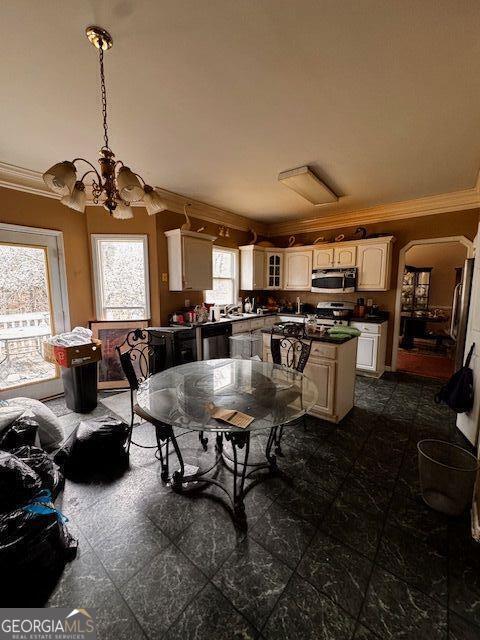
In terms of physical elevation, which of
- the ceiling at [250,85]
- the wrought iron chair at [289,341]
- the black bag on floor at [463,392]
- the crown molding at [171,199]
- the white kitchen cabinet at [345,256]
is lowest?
the black bag on floor at [463,392]

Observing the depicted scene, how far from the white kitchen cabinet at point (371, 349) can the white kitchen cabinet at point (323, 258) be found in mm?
1243

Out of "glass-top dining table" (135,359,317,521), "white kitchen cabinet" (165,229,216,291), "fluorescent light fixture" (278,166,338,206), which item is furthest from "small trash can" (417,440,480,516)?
"white kitchen cabinet" (165,229,216,291)

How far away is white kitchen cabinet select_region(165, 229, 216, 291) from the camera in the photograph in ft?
12.3

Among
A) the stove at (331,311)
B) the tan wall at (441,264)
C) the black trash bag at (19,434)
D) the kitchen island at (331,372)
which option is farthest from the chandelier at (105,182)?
the tan wall at (441,264)

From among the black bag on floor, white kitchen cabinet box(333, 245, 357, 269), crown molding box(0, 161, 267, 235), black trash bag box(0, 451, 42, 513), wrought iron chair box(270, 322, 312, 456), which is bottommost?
black trash bag box(0, 451, 42, 513)

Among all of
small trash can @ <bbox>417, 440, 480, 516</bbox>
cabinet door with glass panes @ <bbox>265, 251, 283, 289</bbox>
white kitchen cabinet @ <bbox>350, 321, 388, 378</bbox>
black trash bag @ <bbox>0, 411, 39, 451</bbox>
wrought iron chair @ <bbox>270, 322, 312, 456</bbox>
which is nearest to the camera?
small trash can @ <bbox>417, 440, 480, 516</bbox>

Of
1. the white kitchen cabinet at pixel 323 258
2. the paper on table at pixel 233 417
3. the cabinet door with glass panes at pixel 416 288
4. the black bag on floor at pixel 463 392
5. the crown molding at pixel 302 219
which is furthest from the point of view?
the cabinet door with glass panes at pixel 416 288

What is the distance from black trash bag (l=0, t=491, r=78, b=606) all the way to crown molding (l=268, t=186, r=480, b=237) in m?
5.06

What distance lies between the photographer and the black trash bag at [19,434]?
72.4 inches

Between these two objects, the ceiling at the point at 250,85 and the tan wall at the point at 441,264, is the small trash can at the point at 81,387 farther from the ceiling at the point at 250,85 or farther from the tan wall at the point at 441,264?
the tan wall at the point at 441,264

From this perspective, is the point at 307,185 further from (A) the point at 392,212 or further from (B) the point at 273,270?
(B) the point at 273,270

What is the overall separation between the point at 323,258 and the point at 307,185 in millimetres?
1823

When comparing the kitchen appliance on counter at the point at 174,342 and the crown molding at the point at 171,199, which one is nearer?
the crown molding at the point at 171,199

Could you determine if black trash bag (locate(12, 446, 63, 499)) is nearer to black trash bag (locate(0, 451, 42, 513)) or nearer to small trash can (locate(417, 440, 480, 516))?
black trash bag (locate(0, 451, 42, 513))
